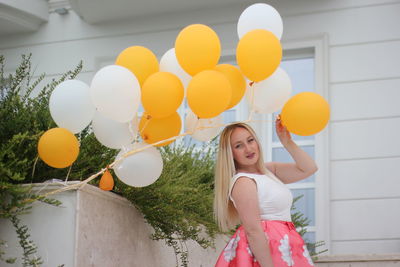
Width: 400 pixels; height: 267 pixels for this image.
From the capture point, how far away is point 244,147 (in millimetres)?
2588

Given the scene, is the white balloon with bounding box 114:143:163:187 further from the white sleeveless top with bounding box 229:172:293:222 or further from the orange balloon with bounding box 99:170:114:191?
the white sleeveless top with bounding box 229:172:293:222

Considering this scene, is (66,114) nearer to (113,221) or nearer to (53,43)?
(113,221)

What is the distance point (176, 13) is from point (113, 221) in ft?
10.7

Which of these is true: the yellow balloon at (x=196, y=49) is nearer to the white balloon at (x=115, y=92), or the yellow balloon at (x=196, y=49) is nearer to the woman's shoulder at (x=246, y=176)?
the white balloon at (x=115, y=92)

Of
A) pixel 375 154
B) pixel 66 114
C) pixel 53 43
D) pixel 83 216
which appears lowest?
pixel 83 216

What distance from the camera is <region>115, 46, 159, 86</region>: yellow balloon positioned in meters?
2.46

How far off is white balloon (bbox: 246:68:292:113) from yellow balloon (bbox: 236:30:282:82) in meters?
0.09

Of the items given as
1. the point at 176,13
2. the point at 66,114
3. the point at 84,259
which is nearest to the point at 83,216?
the point at 84,259

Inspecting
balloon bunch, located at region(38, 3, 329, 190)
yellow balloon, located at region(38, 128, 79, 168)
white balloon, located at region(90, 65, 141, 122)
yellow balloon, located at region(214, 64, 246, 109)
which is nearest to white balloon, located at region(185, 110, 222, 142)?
balloon bunch, located at region(38, 3, 329, 190)

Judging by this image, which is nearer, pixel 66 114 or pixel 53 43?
pixel 66 114

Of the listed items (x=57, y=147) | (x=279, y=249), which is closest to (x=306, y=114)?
(x=279, y=249)

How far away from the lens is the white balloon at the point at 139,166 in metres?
2.36

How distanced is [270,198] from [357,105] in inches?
107

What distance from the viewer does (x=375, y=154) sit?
16.1 ft
